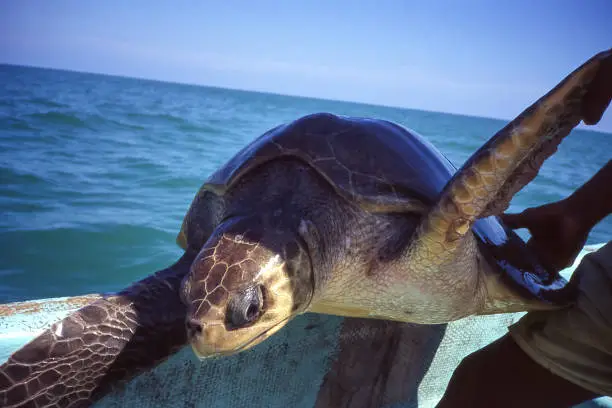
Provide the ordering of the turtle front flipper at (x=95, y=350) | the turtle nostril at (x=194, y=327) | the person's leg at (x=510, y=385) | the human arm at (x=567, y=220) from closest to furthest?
the turtle nostril at (x=194, y=327)
the turtle front flipper at (x=95, y=350)
the person's leg at (x=510, y=385)
the human arm at (x=567, y=220)

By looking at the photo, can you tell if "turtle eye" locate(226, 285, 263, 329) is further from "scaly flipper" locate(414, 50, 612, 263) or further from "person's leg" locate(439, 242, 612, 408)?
"person's leg" locate(439, 242, 612, 408)

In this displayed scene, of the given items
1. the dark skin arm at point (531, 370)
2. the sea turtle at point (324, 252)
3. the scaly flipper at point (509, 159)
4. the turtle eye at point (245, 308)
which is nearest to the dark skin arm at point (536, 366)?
the dark skin arm at point (531, 370)

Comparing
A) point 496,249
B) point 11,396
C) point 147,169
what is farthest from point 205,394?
point 147,169

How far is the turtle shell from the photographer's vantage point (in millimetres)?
1562

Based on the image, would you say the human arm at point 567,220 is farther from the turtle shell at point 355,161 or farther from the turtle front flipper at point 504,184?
the turtle shell at point 355,161

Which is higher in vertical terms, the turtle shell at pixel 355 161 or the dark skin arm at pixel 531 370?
the turtle shell at pixel 355 161

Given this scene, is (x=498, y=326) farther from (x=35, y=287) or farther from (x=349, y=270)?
(x=35, y=287)

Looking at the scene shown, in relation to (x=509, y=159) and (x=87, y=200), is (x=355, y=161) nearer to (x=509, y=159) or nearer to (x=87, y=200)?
(x=509, y=159)

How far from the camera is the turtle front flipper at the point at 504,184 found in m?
1.22

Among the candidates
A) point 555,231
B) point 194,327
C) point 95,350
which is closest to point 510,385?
point 555,231

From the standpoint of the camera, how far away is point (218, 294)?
45.7 inches

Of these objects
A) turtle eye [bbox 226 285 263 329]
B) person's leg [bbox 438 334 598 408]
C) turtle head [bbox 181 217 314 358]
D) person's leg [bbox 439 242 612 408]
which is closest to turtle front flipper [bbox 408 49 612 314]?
person's leg [bbox 439 242 612 408]

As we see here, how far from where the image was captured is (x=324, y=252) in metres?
1.47

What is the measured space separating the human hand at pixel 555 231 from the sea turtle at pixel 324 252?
0.36 metres
